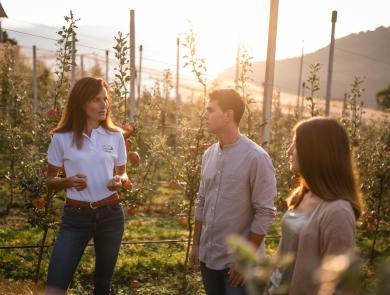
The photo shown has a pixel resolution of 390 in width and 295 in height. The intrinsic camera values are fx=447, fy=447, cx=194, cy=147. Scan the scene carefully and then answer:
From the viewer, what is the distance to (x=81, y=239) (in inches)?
113

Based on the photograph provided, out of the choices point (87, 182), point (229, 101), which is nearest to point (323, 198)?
point (229, 101)

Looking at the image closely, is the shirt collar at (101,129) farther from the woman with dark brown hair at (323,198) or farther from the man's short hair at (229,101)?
the woman with dark brown hair at (323,198)

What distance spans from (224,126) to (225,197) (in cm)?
43

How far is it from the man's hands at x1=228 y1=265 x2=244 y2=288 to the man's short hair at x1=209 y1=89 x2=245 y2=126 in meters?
0.89

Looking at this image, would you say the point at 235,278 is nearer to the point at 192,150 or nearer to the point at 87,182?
the point at 87,182

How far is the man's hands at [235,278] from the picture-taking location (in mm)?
2506

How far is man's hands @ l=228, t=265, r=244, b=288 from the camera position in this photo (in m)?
2.51

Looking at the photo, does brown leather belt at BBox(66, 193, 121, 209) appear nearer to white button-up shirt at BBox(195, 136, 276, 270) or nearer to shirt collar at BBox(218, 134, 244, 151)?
white button-up shirt at BBox(195, 136, 276, 270)

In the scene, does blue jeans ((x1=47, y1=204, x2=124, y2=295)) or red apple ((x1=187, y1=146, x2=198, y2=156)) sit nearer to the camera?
blue jeans ((x1=47, y1=204, x2=124, y2=295))

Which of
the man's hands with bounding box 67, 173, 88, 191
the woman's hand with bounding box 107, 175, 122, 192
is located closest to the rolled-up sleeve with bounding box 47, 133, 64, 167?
the man's hands with bounding box 67, 173, 88, 191

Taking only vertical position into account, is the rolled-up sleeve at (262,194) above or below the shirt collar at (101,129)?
below

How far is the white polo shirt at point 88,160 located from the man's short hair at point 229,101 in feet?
2.73

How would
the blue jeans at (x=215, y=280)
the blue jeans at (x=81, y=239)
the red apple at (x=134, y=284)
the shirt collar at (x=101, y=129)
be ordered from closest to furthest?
the blue jeans at (x=215, y=280), the blue jeans at (x=81, y=239), the shirt collar at (x=101, y=129), the red apple at (x=134, y=284)

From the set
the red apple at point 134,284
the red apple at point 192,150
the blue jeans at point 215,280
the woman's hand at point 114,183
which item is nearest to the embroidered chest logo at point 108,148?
the woman's hand at point 114,183
